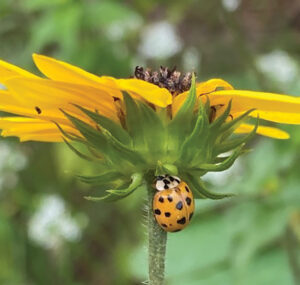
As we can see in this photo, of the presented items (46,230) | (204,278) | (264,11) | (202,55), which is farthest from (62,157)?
(264,11)

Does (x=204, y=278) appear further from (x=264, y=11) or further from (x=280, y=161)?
(x=264, y=11)

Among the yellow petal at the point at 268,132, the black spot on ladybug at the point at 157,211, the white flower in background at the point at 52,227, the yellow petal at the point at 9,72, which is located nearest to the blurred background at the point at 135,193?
the white flower in background at the point at 52,227

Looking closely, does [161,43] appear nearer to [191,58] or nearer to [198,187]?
[191,58]

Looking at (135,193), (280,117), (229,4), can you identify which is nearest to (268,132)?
(280,117)

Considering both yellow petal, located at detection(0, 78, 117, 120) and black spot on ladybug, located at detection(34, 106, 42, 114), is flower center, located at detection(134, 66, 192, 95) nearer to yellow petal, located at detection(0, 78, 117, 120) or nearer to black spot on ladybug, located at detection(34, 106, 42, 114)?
yellow petal, located at detection(0, 78, 117, 120)

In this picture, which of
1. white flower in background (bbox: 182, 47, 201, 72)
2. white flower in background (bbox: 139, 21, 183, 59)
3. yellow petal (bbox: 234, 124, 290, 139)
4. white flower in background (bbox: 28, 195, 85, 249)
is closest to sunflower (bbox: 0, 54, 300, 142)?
yellow petal (bbox: 234, 124, 290, 139)

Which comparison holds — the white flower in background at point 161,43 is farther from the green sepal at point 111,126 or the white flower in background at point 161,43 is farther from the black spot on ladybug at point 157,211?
the black spot on ladybug at point 157,211
